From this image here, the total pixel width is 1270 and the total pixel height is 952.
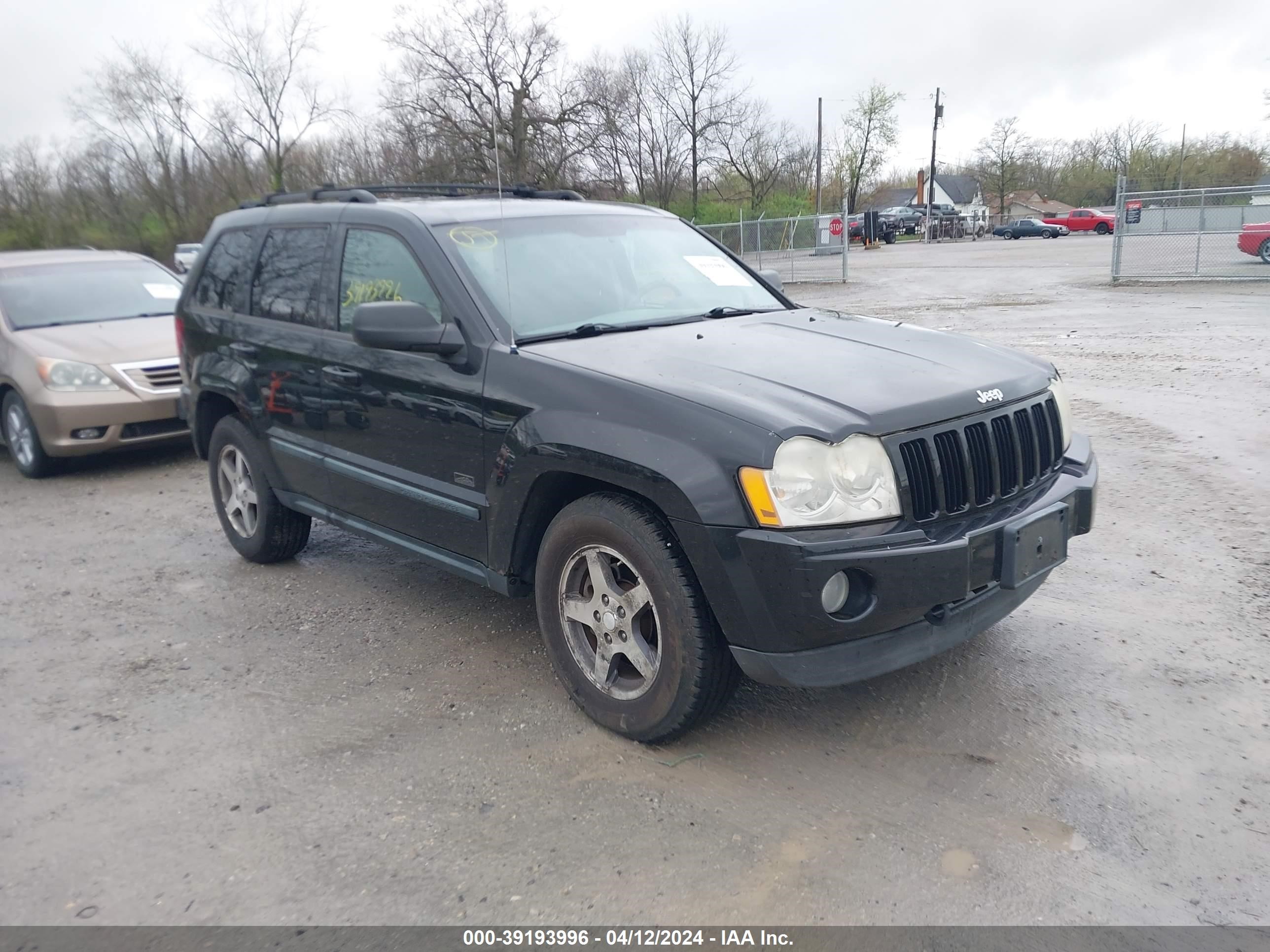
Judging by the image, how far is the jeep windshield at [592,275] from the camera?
391 cm

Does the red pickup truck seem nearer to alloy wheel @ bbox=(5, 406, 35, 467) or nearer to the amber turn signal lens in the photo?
alloy wheel @ bbox=(5, 406, 35, 467)

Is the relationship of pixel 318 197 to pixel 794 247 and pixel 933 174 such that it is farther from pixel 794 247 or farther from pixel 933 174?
pixel 933 174

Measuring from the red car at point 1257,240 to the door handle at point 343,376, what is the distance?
19.8 metres

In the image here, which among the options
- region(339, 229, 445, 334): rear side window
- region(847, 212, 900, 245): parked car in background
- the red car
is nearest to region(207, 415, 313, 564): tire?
region(339, 229, 445, 334): rear side window

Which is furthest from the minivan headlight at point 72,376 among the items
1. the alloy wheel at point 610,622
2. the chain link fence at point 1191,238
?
the chain link fence at point 1191,238

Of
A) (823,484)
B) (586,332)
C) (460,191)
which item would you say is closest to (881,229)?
(460,191)

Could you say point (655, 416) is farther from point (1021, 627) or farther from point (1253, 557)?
point (1253, 557)

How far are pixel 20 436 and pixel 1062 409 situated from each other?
7.65m

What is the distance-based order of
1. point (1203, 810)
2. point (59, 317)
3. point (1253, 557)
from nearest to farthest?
1. point (1203, 810)
2. point (1253, 557)
3. point (59, 317)

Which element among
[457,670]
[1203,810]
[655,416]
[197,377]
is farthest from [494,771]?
[197,377]

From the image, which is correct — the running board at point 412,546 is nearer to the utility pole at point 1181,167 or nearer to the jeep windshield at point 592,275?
the jeep windshield at point 592,275

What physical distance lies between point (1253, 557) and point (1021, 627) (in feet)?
4.93

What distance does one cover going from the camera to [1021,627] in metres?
4.24

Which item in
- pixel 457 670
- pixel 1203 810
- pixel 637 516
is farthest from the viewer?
pixel 457 670
